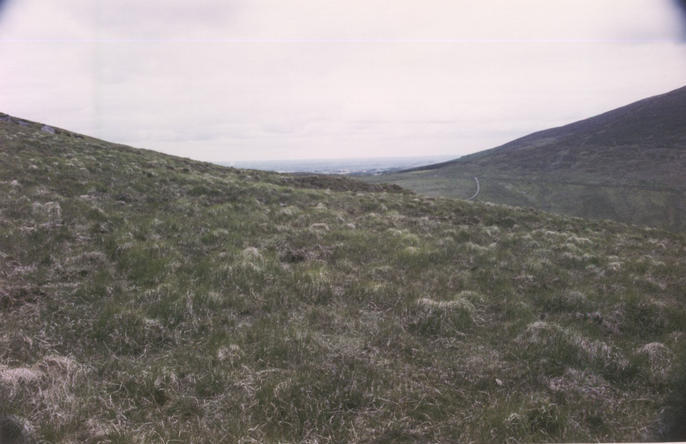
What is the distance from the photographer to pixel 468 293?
7961mm

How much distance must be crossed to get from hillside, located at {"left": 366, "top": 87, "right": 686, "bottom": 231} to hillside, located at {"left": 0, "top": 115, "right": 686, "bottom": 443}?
224ft

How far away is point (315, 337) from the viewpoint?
580 cm

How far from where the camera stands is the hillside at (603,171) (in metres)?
69.1

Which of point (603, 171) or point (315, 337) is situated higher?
point (603, 171)

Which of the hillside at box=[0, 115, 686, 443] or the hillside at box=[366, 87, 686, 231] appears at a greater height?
the hillside at box=[366, 87, 686, 231]

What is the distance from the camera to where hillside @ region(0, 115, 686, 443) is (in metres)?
4.04

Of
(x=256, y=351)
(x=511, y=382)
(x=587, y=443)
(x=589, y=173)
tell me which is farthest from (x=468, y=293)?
(x=589, y=173)

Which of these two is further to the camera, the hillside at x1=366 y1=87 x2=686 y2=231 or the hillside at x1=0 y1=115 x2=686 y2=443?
the hillside at x1=366 y1=87 x2=686 y2=231

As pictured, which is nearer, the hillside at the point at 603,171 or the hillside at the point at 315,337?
the hillside at the point at 315,337

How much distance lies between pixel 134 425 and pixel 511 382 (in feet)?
16.3

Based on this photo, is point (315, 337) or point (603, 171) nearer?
point (315, 337)

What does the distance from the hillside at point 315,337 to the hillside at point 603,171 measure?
224 feet

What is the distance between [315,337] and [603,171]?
4637 inches

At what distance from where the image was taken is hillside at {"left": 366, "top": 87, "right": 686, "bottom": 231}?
69.1 meters
